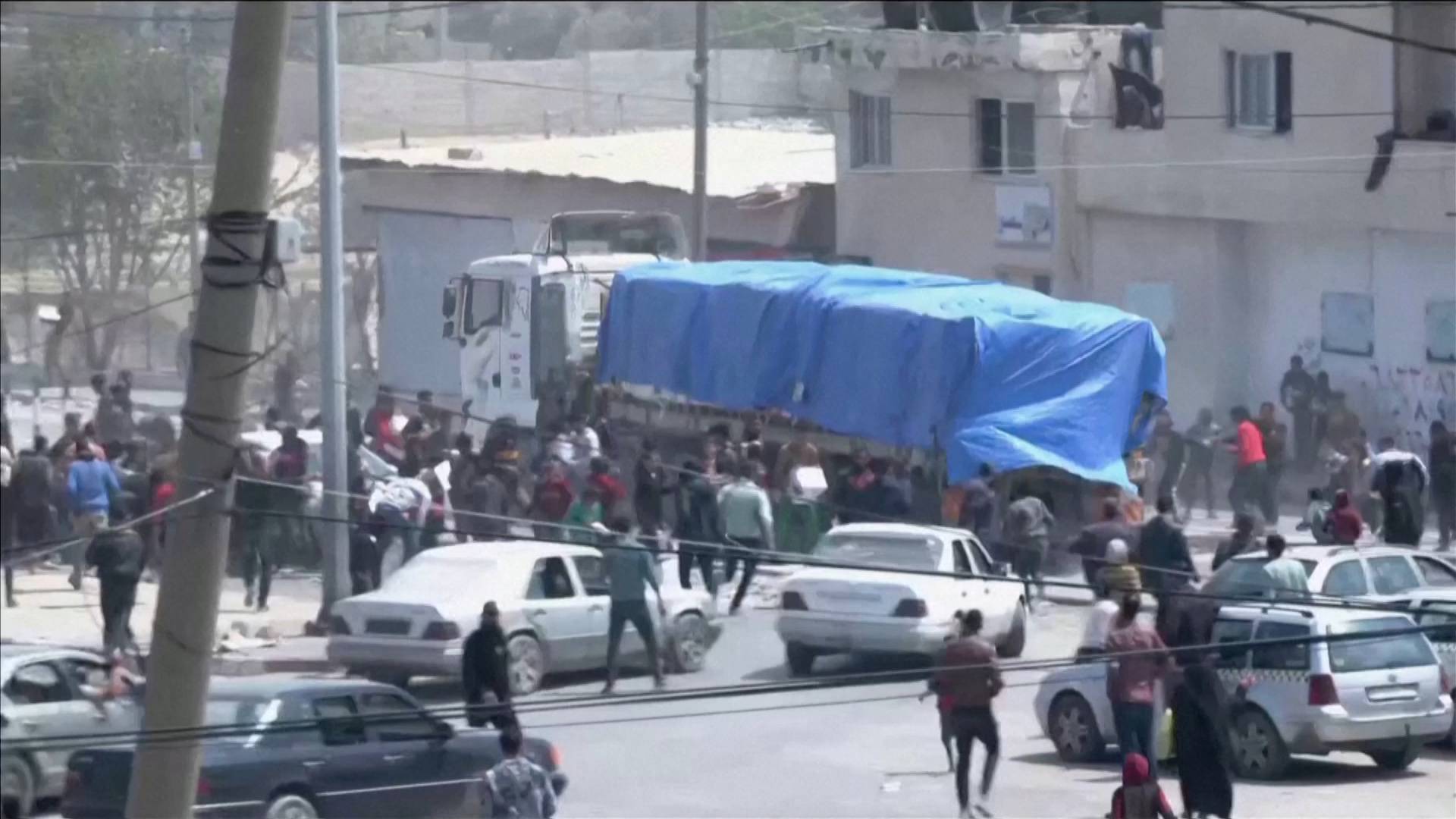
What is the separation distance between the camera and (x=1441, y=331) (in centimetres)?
1909

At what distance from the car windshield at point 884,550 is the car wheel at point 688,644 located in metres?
1.10

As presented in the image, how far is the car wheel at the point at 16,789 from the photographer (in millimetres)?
10727

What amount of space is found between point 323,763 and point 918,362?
9007 mm

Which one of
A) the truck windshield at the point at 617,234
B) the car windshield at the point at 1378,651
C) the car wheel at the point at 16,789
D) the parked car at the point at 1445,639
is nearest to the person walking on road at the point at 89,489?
the truck windshield at the point at 617,234

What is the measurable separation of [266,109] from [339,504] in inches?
406

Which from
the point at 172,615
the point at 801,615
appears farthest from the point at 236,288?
the point at 801,615

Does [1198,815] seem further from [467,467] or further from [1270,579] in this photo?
[467,467]

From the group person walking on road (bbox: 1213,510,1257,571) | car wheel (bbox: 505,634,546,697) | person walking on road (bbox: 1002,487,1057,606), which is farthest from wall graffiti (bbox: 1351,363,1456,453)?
car wheel (bbox: 505,634,546,697)

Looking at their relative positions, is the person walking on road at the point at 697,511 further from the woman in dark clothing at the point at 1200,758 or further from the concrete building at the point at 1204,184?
the concrete building at the point at 1204,184

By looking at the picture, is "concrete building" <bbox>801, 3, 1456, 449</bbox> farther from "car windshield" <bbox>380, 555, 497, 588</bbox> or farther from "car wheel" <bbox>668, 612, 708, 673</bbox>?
"car windshield" <bbox>380, 555, 497, 588</bbox>

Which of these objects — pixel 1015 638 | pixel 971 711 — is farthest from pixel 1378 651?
pixel 1015 638

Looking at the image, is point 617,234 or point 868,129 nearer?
point 617,234

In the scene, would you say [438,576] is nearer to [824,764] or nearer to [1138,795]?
[824,764]

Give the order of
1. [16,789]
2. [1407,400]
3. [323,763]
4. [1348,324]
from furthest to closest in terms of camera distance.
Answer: [1348,324] < [1407,400] < [323,763] < [16,789]
